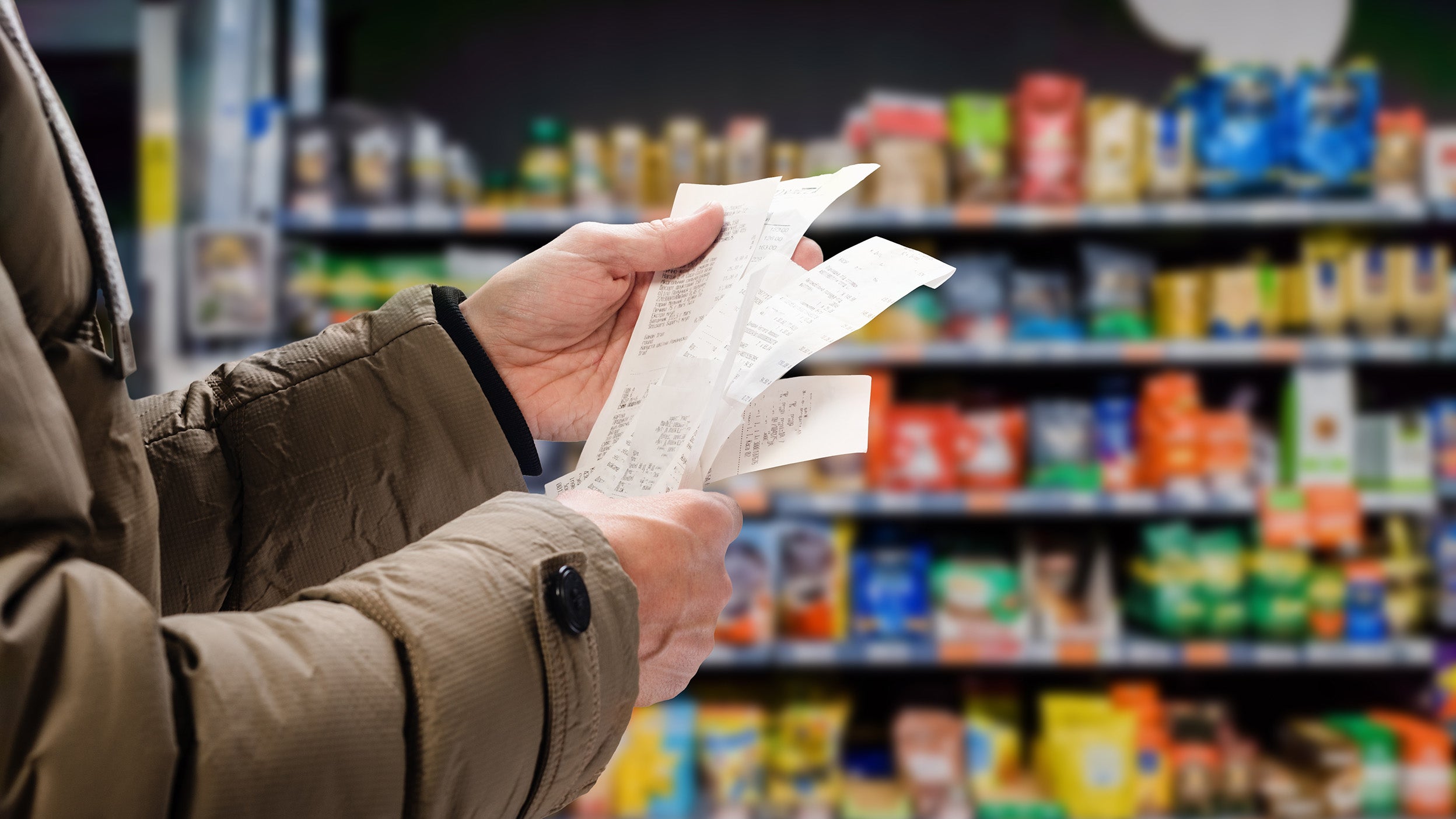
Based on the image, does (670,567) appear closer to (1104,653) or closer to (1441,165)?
(1104,653)

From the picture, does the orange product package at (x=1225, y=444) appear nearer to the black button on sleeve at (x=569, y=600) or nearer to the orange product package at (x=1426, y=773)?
the orange product package at (x=1426, y=773)

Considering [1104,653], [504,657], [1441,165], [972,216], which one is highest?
[1441,165]

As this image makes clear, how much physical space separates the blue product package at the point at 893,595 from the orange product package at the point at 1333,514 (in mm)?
916

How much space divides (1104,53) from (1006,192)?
Answer: 0.74 m

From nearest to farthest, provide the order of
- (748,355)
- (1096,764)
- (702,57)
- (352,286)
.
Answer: (748,355) → (1096,764) → (352,286) → (702,57)

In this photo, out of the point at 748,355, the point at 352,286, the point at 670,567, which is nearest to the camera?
the point at 670,567

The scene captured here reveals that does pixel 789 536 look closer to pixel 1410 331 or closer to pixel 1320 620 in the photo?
pixel 1320 620

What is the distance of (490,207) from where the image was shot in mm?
2525

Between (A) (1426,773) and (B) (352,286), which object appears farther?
(B) (352,286)

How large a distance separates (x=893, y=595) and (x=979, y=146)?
1.14 metres

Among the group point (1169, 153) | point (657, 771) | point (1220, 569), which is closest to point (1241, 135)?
point (1169, 153)

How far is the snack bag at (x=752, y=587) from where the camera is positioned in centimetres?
246

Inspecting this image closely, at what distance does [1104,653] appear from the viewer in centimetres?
242

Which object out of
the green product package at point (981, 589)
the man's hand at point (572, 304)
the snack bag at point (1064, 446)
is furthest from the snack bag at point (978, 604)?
the man's hand at point (572, 304)
